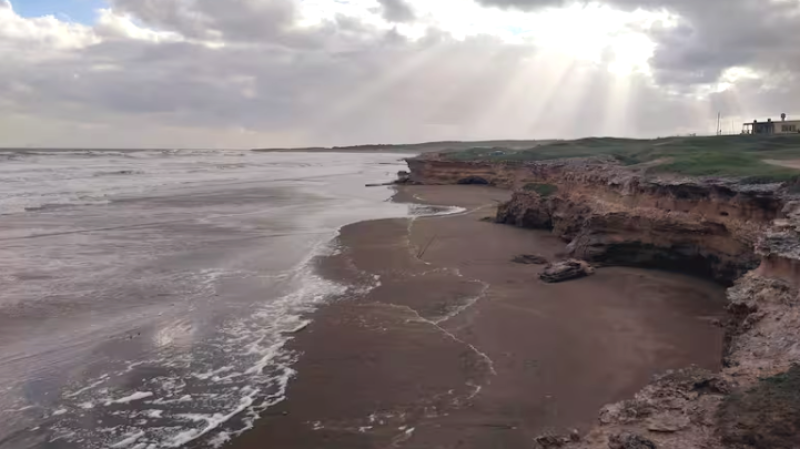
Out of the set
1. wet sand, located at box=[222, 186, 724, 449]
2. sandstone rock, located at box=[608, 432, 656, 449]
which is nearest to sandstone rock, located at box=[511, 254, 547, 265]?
wet sand, located at box=[222, 186, 724, 449]

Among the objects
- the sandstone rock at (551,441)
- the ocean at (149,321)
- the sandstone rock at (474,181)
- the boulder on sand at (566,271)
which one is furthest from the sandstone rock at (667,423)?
the sandstone rock at (474,181)

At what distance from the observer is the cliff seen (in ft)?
15.9

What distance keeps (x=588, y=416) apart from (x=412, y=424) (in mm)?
2179

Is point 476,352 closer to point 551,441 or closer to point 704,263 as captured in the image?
point 551,441

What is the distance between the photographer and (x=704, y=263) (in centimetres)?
1342

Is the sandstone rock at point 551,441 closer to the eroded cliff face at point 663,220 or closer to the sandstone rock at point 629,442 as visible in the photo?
the sandstone rock at point 629,442

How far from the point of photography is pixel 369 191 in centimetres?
4269

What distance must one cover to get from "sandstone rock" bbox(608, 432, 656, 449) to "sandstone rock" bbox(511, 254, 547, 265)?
10913 millimetres

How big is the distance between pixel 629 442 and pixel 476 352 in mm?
4543

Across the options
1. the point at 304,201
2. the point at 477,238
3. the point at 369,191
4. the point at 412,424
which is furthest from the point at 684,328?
the point at 369,191

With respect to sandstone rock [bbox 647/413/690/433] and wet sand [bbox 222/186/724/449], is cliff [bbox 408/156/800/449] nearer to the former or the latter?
sandstone rock [bbox 647/413/690/433]

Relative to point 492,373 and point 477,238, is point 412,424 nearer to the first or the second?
point 492,373

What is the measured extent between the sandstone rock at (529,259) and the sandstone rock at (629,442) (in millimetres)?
10913

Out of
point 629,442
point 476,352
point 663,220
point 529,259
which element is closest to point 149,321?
point 476,352
